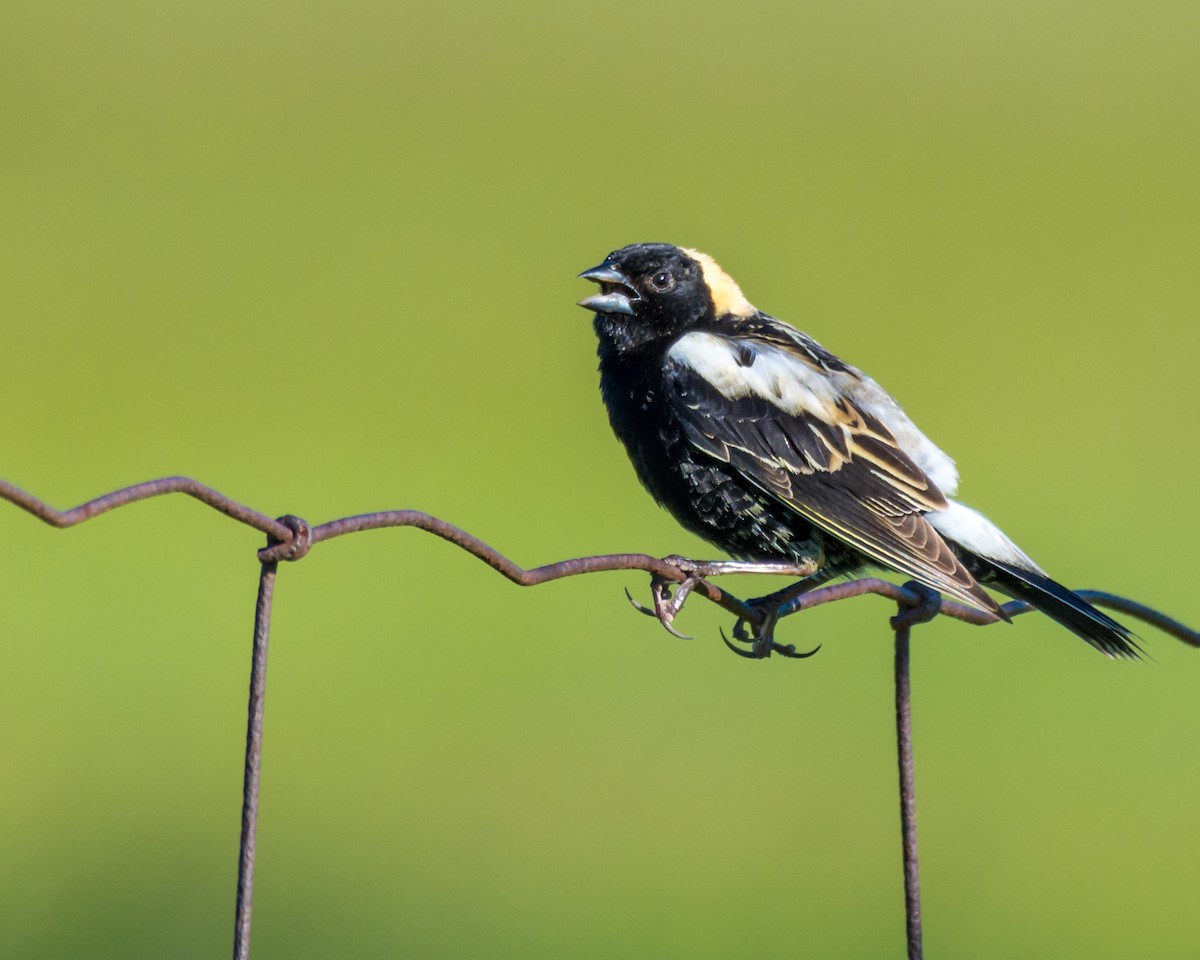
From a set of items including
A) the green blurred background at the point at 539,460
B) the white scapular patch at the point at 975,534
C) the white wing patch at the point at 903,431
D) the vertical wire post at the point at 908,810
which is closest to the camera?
the vertical wire post at the point at 908,810

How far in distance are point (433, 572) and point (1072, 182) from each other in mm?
9003

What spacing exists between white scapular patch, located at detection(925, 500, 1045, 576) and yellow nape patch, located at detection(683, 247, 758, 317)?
93 centimetres

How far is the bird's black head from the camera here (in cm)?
489

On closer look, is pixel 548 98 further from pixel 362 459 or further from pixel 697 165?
pixel 362 459

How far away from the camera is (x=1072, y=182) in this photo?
15.4 m

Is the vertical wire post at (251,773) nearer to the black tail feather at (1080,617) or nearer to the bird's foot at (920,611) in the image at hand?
the bird's foot at (920,611)

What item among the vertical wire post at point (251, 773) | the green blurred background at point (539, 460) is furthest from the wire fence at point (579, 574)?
the green blurred background at point (539, 460)

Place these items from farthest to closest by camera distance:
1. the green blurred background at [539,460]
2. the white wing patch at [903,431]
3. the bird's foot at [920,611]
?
1. the green blurred background at [539,460]
2. the white wing patch at [903,431]
3. the bird's foot at [920,611]

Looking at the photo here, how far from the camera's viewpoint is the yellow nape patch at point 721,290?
16.9 feet

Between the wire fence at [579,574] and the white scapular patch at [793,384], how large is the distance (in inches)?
16.0

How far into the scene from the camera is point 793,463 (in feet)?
14.5

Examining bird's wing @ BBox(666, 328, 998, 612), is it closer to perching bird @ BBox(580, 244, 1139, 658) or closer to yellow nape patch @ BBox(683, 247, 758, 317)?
perching bird @ BBox(580, 244, 1139, 658)

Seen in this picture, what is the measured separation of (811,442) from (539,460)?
5429 mm

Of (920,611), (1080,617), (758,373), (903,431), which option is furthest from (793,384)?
(920,611)
